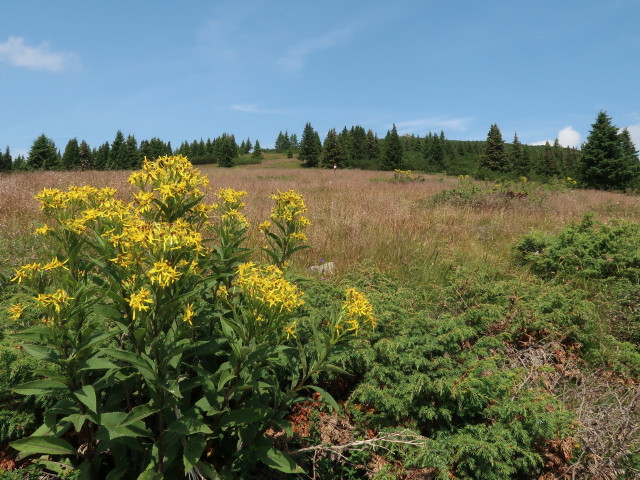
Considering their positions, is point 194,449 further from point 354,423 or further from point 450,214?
point 450,214

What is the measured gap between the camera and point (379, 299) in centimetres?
318

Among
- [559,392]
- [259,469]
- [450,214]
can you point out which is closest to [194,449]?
[259,469]

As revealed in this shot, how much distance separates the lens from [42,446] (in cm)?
170

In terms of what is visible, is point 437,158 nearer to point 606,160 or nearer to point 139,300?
point 606,160

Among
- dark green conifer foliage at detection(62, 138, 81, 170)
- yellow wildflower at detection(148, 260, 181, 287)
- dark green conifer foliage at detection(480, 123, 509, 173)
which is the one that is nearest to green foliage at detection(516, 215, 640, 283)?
yellow wildflower at detection(148, 260, 181, 287)

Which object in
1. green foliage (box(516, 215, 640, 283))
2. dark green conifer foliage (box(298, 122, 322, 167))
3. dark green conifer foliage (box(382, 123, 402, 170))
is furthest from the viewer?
dark green conifer foliage (box(298, 122, 322, 167))

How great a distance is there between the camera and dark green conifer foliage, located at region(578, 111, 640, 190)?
87.4ft

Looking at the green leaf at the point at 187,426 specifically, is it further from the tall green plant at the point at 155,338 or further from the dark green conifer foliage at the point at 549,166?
the dark green conifer foliage at the point at 549,166

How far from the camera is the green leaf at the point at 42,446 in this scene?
1656 mm

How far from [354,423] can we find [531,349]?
1718 mm

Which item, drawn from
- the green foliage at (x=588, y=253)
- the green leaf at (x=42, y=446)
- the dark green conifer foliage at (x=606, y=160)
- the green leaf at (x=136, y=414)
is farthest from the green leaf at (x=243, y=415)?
the dark green conifer foliage at (x=606, y=160)

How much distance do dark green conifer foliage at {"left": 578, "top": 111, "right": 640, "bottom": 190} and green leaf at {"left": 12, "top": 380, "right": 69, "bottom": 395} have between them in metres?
33.7

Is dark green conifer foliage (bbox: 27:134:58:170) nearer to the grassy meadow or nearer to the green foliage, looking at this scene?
the grassy meadow

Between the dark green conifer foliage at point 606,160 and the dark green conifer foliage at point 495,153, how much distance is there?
15615mm
